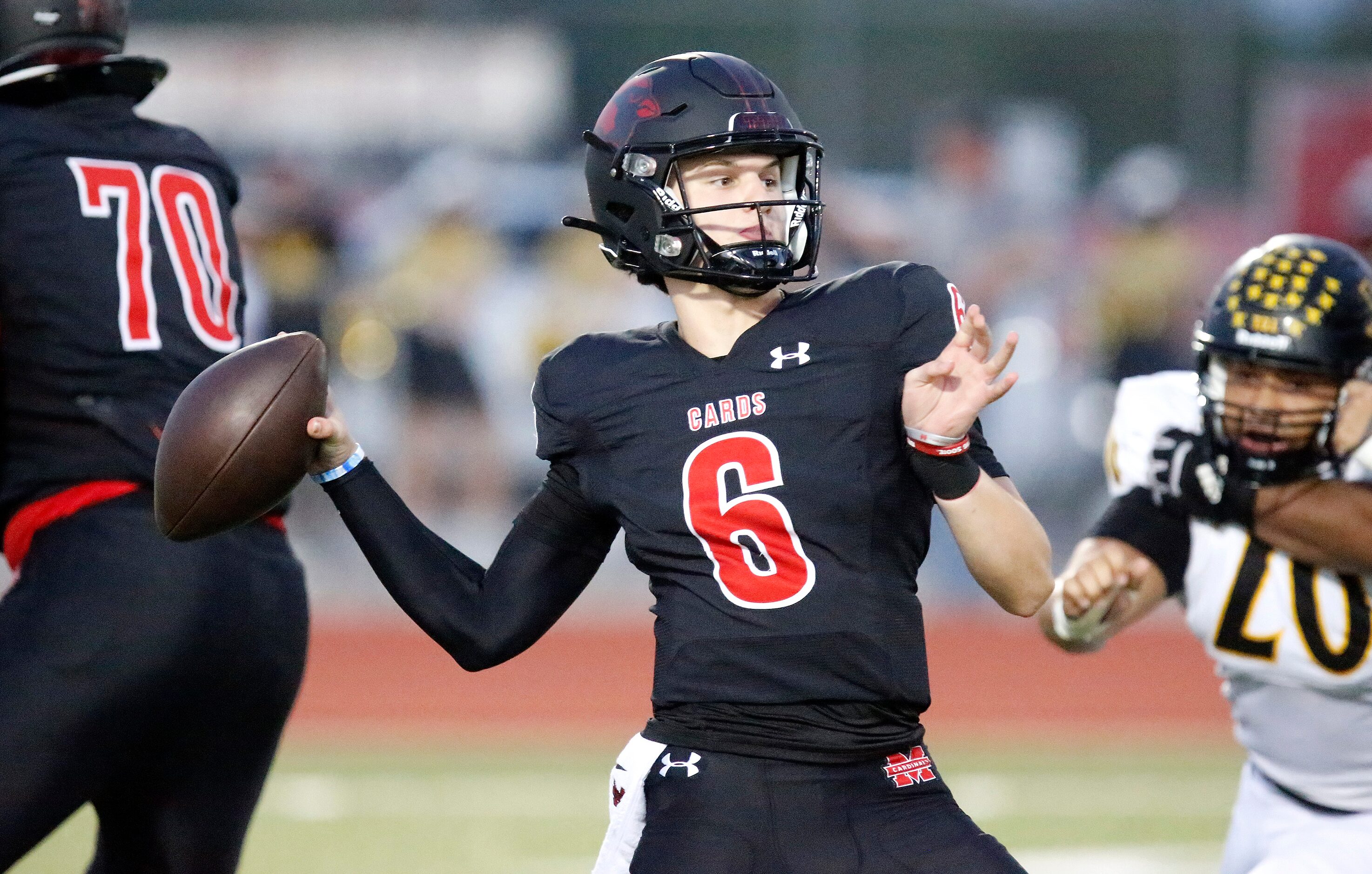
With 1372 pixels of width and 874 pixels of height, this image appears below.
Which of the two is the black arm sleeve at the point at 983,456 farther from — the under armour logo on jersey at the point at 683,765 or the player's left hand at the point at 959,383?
the under armour logo on jersey at the point at 683,765

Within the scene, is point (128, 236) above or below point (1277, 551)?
above

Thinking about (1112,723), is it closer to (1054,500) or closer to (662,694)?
(1054,500)

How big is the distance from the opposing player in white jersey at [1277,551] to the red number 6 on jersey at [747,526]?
72cm

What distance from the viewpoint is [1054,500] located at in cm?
1110

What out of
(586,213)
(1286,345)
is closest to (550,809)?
(1286,345)

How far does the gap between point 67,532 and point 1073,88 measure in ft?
34.1

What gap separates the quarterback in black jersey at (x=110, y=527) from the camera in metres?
2.81

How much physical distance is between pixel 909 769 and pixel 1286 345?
45.9 inches

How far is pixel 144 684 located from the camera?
2852 mm

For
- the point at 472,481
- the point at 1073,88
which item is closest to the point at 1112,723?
the point at 472,481

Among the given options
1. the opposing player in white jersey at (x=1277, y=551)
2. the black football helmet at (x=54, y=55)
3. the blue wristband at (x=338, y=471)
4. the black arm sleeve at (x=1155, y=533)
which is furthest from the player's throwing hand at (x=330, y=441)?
the black arm sleeve at (x=1155, y=533)

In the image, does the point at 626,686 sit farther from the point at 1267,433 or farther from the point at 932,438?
the point at 932,438

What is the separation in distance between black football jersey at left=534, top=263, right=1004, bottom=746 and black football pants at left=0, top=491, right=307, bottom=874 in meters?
0.69

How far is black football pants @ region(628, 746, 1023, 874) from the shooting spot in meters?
2.44
